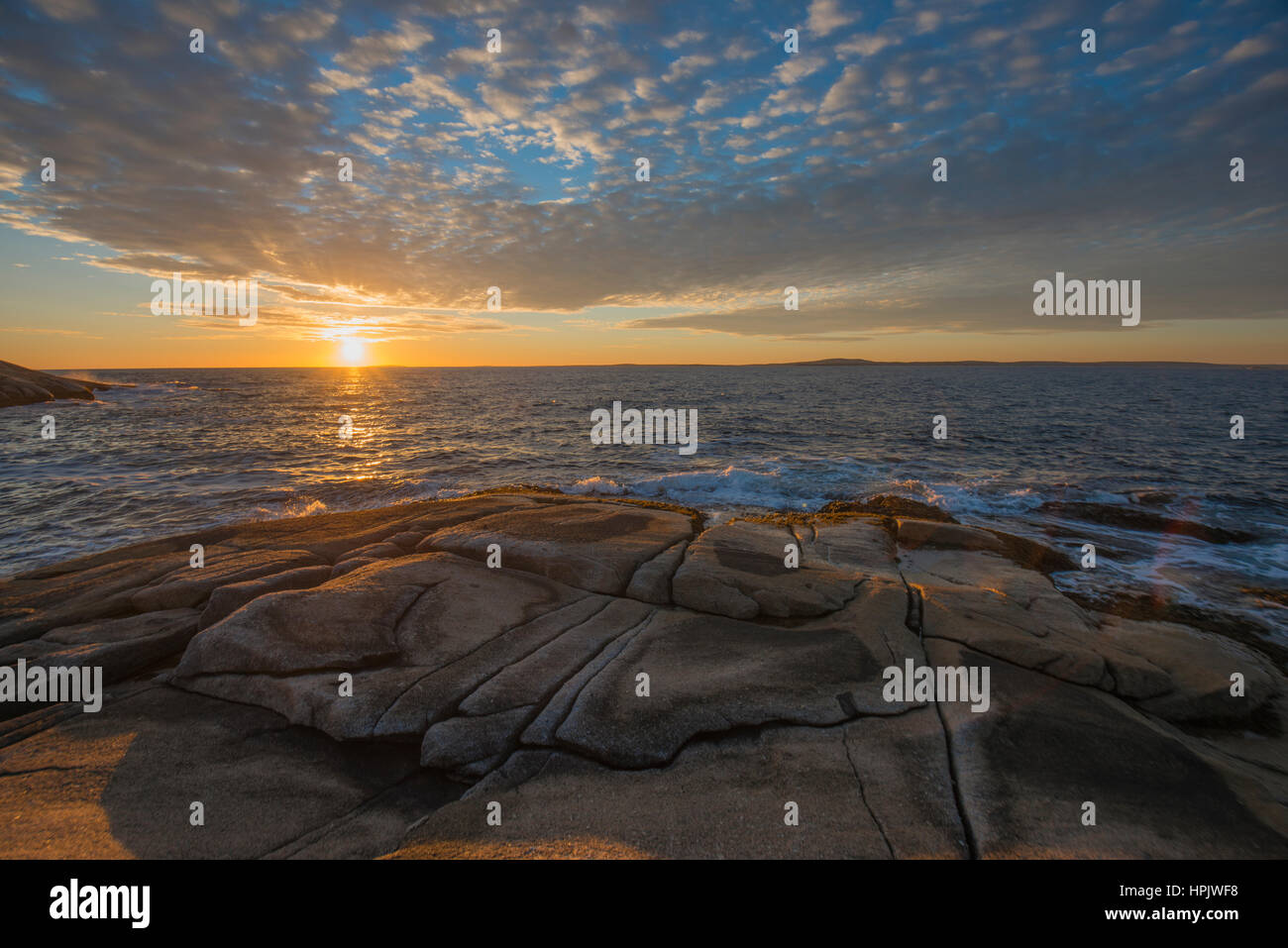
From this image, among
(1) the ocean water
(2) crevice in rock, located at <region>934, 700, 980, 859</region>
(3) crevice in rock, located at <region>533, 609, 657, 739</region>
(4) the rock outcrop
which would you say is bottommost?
(2) crevice in rock, located at <region>934, 700, 980, 859</region>

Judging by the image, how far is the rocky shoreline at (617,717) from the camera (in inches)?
190

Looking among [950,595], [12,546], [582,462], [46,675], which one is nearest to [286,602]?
[46,675]

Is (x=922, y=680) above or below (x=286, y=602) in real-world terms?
below

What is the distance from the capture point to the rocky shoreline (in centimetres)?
484

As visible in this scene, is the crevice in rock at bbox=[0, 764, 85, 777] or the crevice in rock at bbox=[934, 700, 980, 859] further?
the crevice in rock at bbox=[0, 764, 85, 777]

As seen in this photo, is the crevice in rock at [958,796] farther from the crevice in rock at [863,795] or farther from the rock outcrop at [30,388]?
the rock outcrop at [30,388]

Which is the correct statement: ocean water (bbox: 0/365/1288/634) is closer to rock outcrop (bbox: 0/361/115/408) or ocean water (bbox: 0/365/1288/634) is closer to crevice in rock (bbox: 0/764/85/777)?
rock outcrop (bbox: 0/361/115/408)

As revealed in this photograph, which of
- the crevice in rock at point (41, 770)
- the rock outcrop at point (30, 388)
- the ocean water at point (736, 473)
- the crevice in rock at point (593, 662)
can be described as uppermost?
the rock outcrop at point (30, 388)

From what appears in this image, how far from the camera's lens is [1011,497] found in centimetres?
1978

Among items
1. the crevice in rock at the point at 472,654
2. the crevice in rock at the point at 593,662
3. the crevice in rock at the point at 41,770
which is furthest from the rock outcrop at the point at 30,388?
the crevice in rock at the point at 593,662

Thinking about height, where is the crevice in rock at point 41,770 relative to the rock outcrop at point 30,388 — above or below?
below

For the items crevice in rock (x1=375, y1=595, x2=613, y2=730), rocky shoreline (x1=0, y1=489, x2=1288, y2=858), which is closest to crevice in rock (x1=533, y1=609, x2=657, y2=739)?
rocky shoreline (x1=0, y1=489, x2=1288, y2=858)

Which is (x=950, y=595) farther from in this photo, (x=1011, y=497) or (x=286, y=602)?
(x=1011, y=497)
